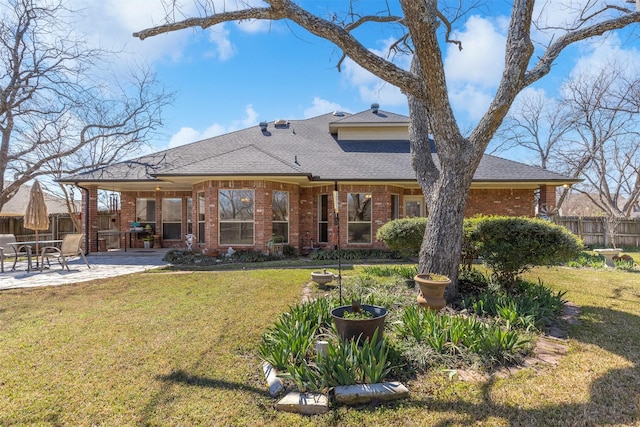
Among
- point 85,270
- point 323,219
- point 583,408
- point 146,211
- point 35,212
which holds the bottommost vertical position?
point 583,408

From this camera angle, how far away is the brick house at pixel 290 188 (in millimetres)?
11266

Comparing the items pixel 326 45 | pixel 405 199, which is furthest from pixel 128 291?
pixel 405 199

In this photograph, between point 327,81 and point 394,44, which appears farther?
point 327,81

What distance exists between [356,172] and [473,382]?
9816mm

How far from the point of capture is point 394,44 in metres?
8.32

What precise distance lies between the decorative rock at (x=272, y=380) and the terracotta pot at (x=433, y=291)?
260 cm

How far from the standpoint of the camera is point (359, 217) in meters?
12.4

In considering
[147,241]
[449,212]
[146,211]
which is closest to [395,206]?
[449,212]

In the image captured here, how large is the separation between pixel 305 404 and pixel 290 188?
9.98 metres

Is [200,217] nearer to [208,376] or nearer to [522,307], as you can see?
[208,376]

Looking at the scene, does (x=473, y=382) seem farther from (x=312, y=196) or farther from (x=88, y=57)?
(x=88, y=57)

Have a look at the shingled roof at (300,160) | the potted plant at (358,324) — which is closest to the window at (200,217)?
the shingled roof at (300,160)

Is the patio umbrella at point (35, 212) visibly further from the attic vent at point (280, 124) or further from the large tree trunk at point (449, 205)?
the attic vent at point (280, 124)

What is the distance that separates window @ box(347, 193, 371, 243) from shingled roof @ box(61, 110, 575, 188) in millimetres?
971
